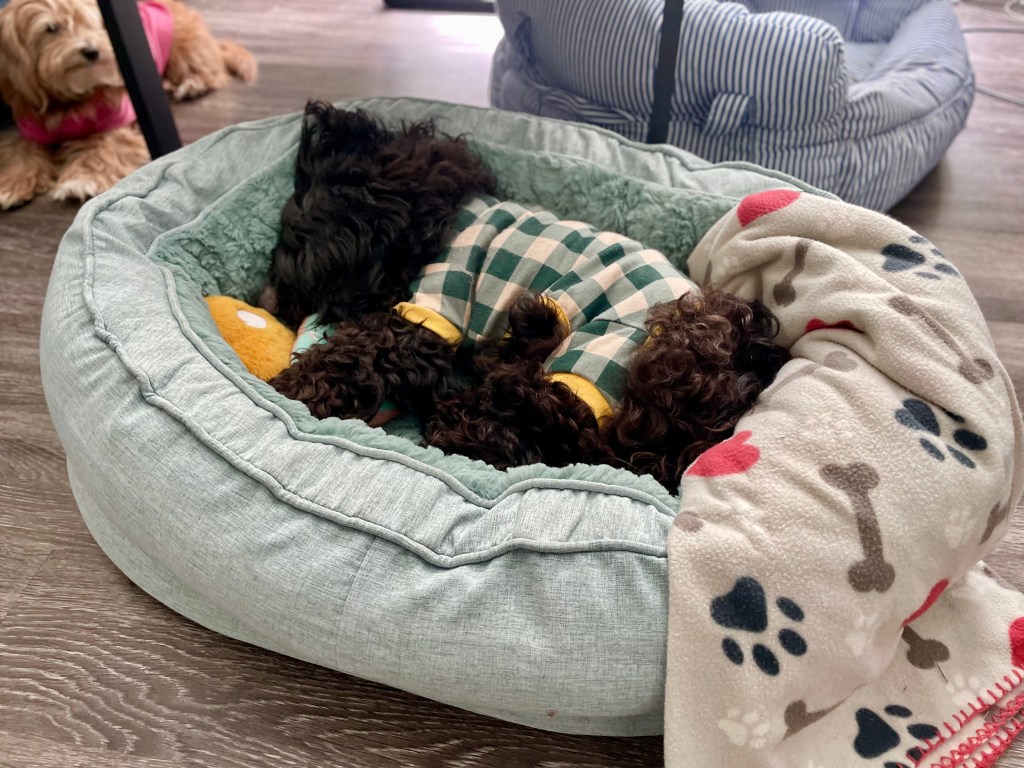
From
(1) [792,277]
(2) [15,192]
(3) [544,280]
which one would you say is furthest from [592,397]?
(2) [15,192]

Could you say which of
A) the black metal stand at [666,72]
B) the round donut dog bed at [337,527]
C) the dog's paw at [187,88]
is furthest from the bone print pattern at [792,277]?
the dog's paw at [187,88]

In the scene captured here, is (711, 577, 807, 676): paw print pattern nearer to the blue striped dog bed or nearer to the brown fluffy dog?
the blue striped dog bed

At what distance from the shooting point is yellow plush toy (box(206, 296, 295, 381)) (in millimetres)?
1460

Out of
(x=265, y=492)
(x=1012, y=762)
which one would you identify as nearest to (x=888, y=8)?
(x=1012, y=762)

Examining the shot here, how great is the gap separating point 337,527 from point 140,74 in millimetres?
1457

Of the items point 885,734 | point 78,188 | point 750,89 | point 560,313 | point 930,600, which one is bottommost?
point 885,734

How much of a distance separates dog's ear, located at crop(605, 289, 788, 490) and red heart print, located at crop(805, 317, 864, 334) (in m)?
0.09

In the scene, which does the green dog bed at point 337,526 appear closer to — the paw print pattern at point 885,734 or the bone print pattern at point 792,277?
the paw print pattern at point 885,734

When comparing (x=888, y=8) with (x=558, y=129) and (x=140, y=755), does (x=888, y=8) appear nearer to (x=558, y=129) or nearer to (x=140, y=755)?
(x=558, y=129)

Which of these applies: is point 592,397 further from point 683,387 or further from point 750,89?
point 750,89

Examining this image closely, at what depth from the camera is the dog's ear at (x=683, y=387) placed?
1147mm

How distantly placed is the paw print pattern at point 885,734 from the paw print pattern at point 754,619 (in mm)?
226

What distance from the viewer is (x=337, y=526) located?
1052mm

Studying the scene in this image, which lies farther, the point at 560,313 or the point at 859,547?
the point at 560,313
